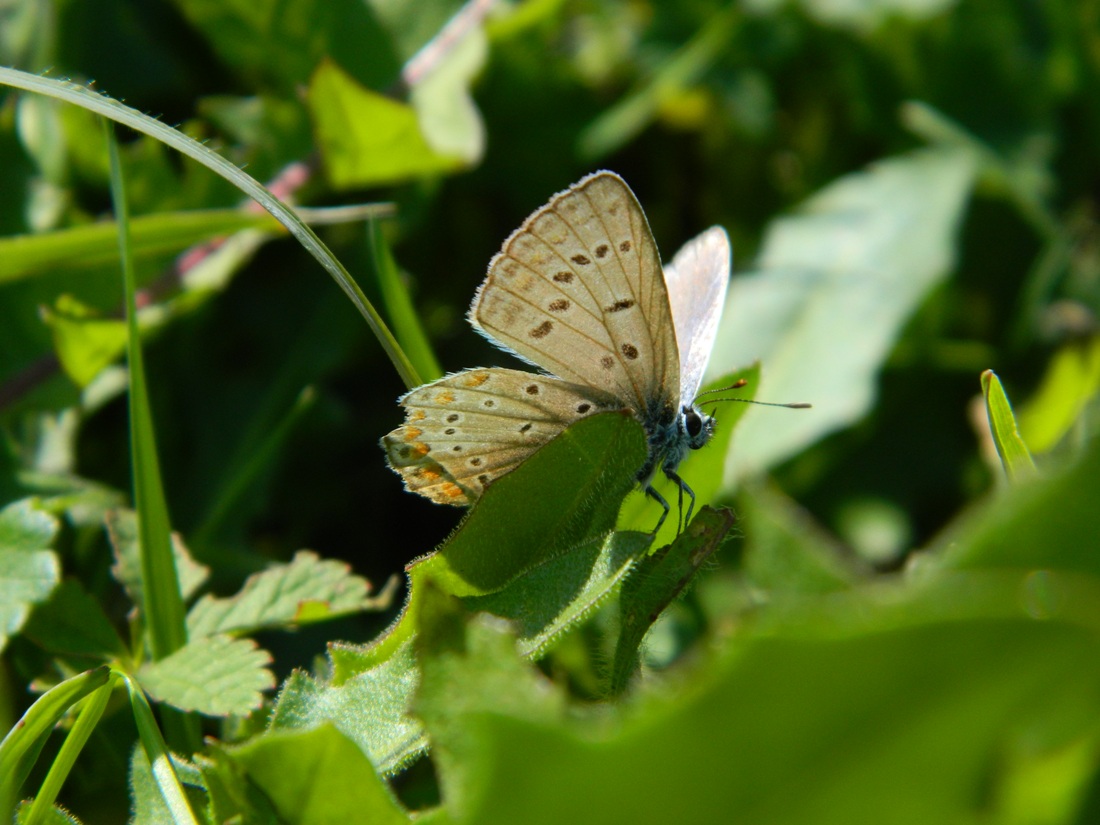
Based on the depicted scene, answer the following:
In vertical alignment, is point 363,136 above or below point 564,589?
above

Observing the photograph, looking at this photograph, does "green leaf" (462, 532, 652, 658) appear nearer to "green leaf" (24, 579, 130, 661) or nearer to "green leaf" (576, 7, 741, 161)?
"green leaf" (24, 579, 130, 661)

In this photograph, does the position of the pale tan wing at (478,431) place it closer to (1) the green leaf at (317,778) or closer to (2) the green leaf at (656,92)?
(1) the green leaf at (317,778)

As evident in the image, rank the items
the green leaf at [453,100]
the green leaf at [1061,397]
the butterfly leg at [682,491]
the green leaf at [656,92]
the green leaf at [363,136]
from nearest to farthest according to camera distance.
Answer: the butterfly leg at [682,491]
the green leaf at [363,136]
the green leaf at [453,100]
the green leaf at [1061,397]
the green leaf at [656,92]

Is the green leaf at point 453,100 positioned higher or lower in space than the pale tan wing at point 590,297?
higher

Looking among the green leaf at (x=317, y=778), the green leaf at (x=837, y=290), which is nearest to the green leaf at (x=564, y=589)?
the green leaf at (x=317, y=778)

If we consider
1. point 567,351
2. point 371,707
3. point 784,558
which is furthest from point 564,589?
point 567,351

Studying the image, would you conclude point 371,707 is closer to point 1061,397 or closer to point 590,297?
point 590,297

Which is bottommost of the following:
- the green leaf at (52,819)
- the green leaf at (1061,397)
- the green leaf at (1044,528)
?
the green leaf at (1061,397)
